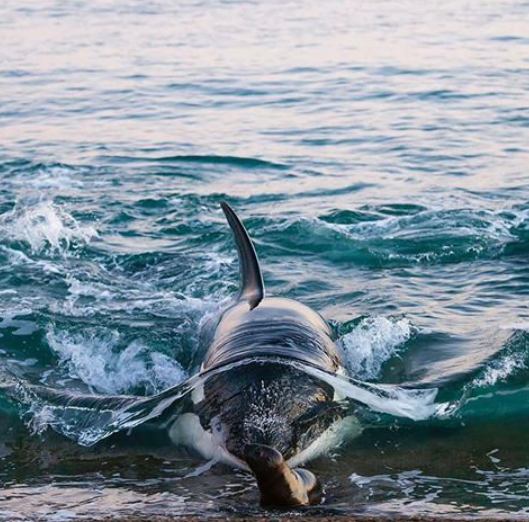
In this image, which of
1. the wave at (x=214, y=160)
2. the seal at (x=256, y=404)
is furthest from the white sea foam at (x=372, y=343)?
the wave at (x=214, y=160)

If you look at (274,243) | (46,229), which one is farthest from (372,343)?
(46,229)

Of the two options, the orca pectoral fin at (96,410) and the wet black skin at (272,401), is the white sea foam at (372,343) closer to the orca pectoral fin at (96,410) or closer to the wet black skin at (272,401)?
the wet black skin at (272,401)

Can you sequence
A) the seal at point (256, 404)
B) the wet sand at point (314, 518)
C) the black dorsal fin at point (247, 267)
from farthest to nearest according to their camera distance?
the black dorsal fin at point (247, 267)
the seal at point (256, 404)
the wet sand at point (314, 518)

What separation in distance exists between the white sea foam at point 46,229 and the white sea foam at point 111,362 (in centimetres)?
235

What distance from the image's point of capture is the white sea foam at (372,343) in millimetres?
8117

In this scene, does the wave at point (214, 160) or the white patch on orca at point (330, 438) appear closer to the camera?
the white patch on orca at point (330, 438)

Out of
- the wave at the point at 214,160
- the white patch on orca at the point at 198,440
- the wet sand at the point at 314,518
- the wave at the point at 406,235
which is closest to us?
the wet sand at the point at 314,518

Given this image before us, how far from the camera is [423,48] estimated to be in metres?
21.6

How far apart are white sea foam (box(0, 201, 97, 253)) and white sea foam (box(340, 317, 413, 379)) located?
3523mm

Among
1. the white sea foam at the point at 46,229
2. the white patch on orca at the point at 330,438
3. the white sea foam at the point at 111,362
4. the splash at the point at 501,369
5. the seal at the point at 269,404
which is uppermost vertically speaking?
the seal at the point at 269,404

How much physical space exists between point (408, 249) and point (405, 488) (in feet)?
16.3

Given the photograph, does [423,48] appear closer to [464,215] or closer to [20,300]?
[464,215]

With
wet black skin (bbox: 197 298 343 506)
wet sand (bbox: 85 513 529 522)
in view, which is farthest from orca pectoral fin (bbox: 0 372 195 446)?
wet sand (bbox: 85 513 529 522)

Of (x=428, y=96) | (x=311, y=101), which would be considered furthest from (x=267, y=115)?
(x=428, y=96)
